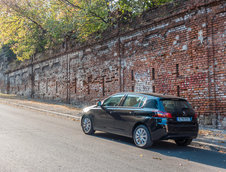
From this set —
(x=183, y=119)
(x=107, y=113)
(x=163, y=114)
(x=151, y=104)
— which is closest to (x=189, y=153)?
(x=183, y=119)

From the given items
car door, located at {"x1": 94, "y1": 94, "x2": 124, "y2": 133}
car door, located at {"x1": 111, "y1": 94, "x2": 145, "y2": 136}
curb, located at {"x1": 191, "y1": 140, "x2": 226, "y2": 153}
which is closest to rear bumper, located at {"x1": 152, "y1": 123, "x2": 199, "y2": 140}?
curb, located at {"x1": 191, "y1": 140, "x2": 226, "y2": 153}

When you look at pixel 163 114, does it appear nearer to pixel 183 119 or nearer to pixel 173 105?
pixel 173 105

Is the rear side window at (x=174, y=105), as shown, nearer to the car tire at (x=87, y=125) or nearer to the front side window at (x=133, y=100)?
the front side window at (x=133, y=100)

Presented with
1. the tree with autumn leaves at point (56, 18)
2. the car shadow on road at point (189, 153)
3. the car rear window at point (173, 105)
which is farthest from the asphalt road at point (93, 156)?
the tree with autumn leaves at point (56, 18)

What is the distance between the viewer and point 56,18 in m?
25.6

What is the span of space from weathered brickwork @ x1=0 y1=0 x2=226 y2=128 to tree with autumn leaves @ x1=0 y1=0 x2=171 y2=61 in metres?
1.58

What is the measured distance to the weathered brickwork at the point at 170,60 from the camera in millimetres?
10602

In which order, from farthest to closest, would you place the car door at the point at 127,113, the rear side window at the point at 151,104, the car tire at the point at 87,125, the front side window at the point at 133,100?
the car tire at the point at 87,125, the front side window at the point at 133,100, the car door at the point at 127,113, the rear side window at the point at 151,104

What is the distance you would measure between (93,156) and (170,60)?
8256mm

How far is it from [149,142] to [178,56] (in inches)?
261

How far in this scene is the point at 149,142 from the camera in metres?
6.74

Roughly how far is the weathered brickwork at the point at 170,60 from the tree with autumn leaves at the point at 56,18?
158 centimetres

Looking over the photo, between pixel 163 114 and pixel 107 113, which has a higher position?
pixel 163 114

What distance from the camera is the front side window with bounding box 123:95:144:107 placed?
24.3 feet
